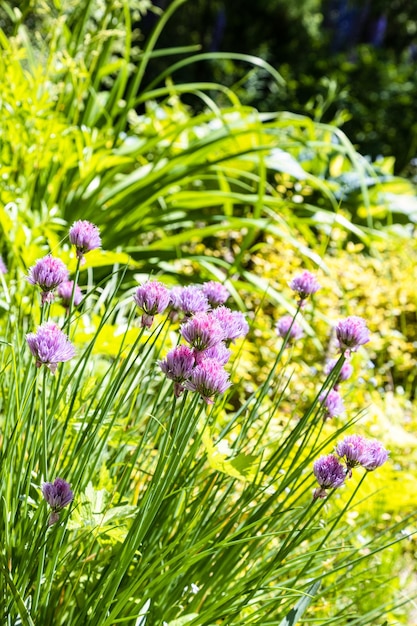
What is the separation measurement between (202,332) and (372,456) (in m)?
0.31

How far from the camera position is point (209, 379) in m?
0.86

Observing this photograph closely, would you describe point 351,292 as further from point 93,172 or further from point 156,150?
point 93,172

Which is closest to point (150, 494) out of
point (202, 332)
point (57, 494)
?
point (57, 494)

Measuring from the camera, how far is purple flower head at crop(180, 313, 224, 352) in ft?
2.92

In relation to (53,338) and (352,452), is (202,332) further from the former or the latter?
(352,452)

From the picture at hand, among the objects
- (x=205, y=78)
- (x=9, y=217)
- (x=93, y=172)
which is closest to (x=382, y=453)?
(x=9, y=217)

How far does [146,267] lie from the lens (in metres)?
3.01

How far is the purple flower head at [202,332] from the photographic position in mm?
891

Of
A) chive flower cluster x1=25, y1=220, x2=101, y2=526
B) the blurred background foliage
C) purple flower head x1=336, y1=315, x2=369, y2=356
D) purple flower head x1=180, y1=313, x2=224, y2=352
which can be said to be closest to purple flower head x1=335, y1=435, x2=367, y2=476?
purple flower head x1=336, y1=315, x2=369, y2=356

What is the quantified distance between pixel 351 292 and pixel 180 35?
1033cm

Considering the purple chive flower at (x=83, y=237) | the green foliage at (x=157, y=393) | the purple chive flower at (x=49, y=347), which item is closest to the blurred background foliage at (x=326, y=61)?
the green foliage at (x=157, y=393)

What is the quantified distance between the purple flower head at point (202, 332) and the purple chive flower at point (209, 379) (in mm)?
31

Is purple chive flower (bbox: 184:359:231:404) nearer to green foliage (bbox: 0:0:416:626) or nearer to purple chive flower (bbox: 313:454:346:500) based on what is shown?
green foliage (bbox: 0:0:416:626)

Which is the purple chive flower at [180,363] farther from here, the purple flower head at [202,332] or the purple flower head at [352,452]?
the purple flower head at [352,452]
